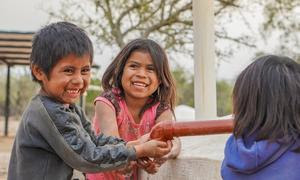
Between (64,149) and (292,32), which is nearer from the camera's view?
(64,149)

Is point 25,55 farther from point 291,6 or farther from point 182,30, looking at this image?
point 291,6

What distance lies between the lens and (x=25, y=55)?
1295cm

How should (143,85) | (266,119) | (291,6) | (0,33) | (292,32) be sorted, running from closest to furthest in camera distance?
(266,119) → (143,85) → (0,33) → (291,6) → (292,32)

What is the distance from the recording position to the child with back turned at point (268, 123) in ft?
4.24

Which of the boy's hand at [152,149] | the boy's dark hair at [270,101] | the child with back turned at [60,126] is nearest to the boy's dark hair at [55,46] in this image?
the child with back turned at [60,126]

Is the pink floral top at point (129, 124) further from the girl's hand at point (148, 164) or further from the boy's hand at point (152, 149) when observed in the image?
the boy's hand at point (152, 149)

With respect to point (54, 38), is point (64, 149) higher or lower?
lower

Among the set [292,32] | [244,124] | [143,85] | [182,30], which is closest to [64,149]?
[244,124]

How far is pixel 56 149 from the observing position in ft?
4.54

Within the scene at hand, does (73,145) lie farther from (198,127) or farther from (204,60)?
(204,60)

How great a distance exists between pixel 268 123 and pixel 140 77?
28.2 inches

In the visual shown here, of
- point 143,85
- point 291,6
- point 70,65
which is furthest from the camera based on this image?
point 291,6

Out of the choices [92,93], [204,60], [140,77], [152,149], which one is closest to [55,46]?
[152,149]

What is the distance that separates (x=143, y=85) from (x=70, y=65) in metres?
0.52
